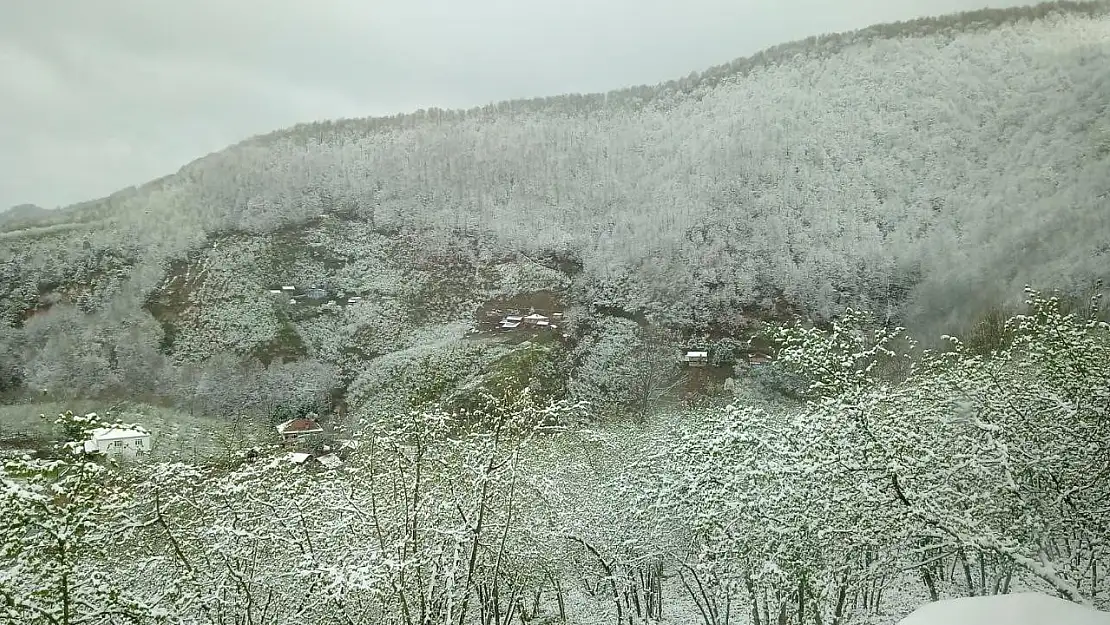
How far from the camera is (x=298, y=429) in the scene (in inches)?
1442

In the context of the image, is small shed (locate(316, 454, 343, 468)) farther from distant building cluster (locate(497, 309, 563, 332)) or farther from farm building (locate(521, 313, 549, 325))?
farm building (locate(521, 313, 549, 325))

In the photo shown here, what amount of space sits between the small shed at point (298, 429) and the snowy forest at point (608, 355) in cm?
318

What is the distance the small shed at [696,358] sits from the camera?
5153cm

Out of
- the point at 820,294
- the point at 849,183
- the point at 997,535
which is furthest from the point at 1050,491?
the point at 849,183

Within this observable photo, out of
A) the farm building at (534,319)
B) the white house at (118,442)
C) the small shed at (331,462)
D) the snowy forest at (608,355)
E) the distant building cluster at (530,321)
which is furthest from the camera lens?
the farm building at (534,319)

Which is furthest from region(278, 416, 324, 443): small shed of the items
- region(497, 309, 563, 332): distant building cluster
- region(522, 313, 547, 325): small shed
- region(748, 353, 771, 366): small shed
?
region(748, 353, 771, 366): small shed

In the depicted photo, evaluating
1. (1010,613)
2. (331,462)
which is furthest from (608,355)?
(1010,613)

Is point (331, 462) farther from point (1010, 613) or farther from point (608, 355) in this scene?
point (608, 355)

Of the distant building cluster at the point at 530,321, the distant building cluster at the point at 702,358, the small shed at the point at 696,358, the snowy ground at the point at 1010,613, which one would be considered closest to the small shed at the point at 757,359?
the distant building cluster at the point at 702,358

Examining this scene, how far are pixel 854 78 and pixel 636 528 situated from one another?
118m

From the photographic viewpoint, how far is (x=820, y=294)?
63.9 meters

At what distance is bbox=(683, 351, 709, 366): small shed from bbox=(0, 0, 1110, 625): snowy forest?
1316 millimetres

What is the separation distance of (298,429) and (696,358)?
95.8 feet

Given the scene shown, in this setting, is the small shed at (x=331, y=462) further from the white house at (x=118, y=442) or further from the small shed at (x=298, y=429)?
the small shed at (x=298, y=429)
